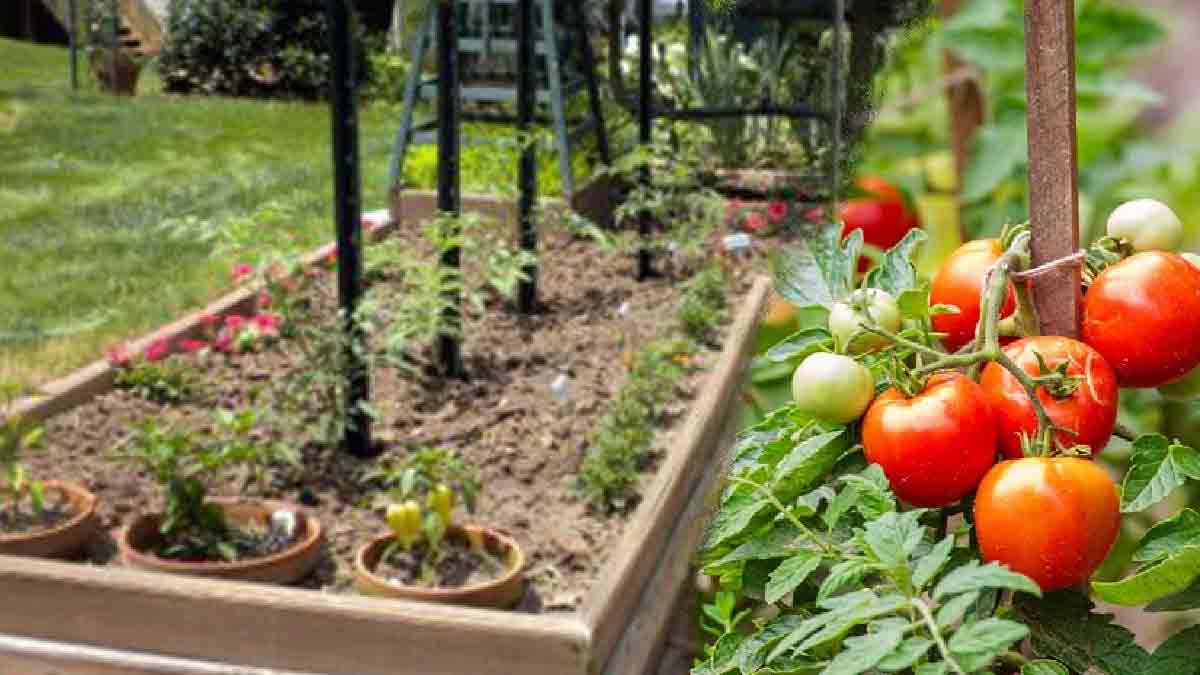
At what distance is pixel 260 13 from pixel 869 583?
8.74ft

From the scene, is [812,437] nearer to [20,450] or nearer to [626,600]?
[626,600]

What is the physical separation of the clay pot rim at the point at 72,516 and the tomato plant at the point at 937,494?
234 centimetres

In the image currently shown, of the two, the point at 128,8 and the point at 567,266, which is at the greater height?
the point at 128,8

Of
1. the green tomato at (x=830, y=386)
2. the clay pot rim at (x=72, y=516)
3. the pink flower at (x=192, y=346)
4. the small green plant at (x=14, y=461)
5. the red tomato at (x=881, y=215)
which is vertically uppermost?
the red tomato at (x=881, y=215)

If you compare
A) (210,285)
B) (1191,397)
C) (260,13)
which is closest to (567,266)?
(210,285)

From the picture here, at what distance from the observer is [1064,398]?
1.29 feet

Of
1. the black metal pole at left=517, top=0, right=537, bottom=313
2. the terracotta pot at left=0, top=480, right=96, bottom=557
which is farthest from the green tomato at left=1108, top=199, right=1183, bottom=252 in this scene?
the black metal pole at left=517, top=0, right=537, bottom=313

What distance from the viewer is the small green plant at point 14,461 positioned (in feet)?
8.56

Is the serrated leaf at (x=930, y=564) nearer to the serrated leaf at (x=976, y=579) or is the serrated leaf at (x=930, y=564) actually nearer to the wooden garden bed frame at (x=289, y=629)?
the serrated leaf at (x=976, y=579)

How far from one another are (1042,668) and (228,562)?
2.31m

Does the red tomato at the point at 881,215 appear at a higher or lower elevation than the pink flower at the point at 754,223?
higher

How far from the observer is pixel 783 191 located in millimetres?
833

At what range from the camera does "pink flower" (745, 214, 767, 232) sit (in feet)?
13.3

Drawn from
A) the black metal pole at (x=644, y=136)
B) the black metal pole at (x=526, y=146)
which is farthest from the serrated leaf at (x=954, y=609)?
the black metal pole at (x=644, y=136)
